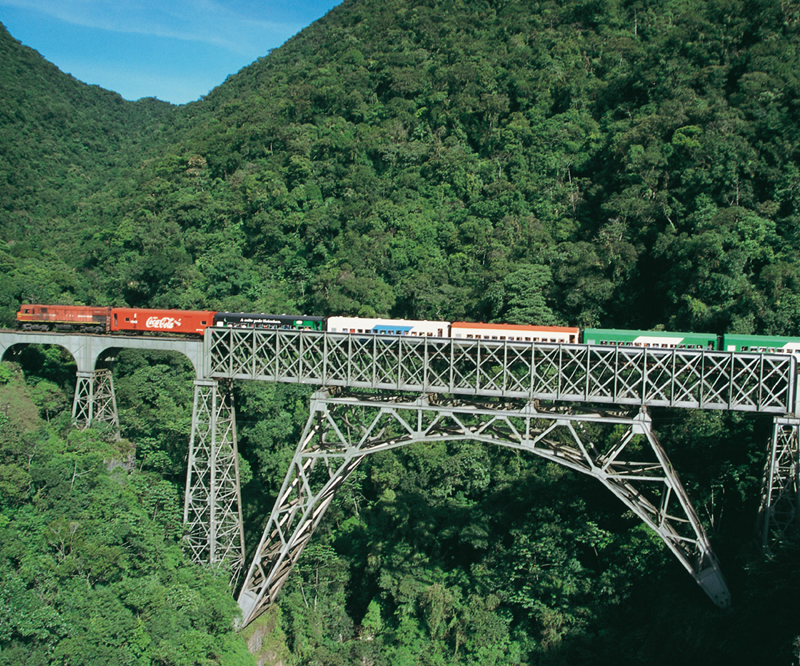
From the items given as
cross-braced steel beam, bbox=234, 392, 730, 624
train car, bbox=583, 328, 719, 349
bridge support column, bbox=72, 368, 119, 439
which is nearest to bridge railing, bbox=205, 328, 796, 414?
cross-braced steel beam, bbox=234, 392, 730, 624

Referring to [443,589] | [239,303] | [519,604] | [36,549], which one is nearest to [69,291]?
[239,303]

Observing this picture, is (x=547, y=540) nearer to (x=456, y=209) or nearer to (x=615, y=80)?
(x=456, y=209)

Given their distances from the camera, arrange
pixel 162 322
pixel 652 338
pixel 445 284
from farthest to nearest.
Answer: pixel 445 284 < pixel 162 322 < pixel 652 338

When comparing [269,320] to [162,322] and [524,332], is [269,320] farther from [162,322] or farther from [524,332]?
[524,332]

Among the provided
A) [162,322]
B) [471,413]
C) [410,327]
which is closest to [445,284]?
[410,327]

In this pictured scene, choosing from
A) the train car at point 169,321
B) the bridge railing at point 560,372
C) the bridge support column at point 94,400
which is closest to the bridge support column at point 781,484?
the bridge railing at point 560,372
